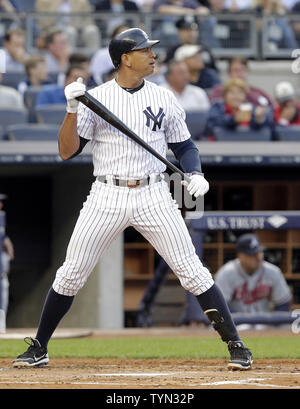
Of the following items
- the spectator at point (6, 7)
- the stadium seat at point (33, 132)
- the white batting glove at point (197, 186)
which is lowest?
the white batting glove at point (197, 186)

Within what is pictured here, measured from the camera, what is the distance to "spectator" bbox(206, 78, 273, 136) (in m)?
9.74

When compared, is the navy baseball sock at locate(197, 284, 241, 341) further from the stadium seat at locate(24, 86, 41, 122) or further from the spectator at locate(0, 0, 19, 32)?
the spectator at locate(0, 0, 19, 32)

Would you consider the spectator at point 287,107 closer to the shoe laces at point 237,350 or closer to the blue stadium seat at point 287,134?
the blue stadium seat at point 287,134

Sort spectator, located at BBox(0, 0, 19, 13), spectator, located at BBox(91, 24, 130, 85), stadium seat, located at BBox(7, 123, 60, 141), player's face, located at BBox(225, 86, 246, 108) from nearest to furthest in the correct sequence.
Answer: stadium seat, located at BBox(7, 123, 60, 141) → player's face, located at BBox(225, 86, 246, 108) → spectator, located at BBox(91, 24, 130, 85) → spectator, located at BBox(0, 0, 19, 13)

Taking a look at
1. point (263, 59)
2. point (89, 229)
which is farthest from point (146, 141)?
point (263, 59)

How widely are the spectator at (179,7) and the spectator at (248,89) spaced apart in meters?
0.96

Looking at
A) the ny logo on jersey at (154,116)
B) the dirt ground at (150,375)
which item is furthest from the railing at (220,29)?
the ny logo on jersey at (154,116)

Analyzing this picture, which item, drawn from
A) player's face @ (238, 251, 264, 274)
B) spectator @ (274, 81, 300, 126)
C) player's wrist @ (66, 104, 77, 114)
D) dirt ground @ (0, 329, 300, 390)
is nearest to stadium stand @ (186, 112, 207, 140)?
spectator @ (274, 81, 300, 126)

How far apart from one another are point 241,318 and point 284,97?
10.1ft

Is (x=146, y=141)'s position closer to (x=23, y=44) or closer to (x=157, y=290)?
(x=157, y=290)

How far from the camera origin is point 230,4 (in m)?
13.3

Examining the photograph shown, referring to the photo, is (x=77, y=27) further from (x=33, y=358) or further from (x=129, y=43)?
(x=33, y=358)

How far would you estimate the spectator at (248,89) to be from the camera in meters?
10.3

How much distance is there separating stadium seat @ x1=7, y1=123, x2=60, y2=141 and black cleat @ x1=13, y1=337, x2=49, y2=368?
4.38 metres
